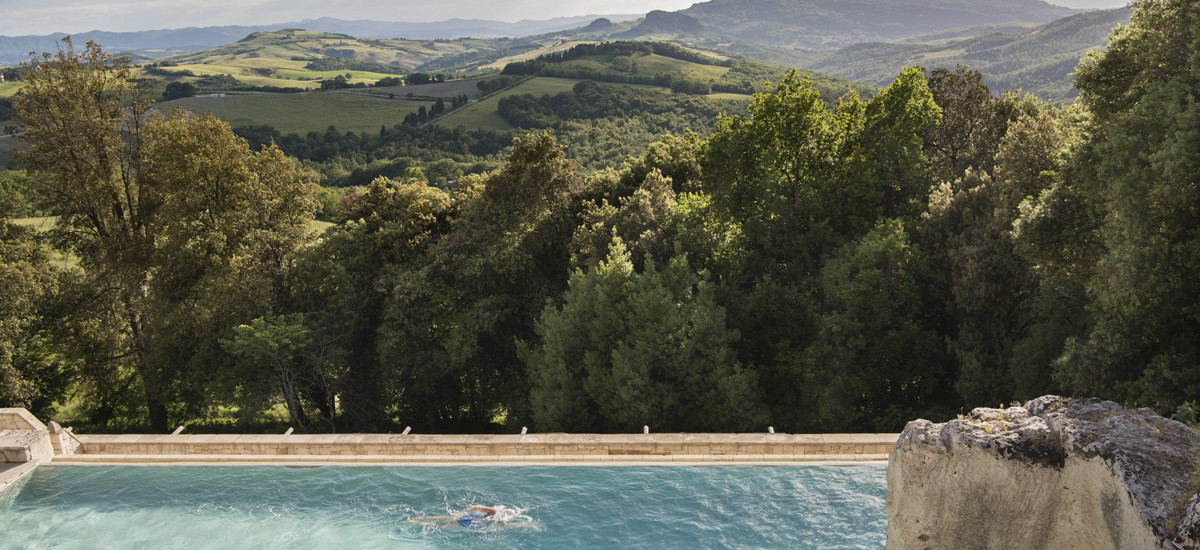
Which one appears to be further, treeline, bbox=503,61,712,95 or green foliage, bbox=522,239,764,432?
treeline, bbox=503,61,712,95

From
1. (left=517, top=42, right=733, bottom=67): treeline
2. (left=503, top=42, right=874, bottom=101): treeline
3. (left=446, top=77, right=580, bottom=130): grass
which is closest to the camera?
(left=446, top=77, right=580, bottom=130): grass

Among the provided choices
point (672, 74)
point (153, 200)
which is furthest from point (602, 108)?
point (153, 200)

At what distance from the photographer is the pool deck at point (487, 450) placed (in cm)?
1198

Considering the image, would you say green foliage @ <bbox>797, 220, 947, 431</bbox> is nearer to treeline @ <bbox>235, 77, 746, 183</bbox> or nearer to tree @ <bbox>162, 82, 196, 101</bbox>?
treeline @ <bbox>235, 77, 746, 183</bbox>

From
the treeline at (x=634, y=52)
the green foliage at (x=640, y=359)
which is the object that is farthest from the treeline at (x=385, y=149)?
the treeline at (x=634, y=52)

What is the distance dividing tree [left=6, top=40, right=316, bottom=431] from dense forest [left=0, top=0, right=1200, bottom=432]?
71 millimetres

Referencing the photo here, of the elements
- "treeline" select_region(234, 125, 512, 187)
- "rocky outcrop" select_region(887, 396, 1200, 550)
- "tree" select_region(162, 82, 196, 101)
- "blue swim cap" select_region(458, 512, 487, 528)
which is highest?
"tree" select_region(162, 82, 196, 101)

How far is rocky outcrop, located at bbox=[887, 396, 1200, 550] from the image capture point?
6.44 meters

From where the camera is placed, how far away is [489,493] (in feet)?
37.5

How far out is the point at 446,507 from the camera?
11.2 metres

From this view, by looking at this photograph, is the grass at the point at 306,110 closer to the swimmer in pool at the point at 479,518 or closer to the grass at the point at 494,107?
the grass at the point at 494,107

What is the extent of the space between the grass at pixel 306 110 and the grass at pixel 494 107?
8500 millimetres

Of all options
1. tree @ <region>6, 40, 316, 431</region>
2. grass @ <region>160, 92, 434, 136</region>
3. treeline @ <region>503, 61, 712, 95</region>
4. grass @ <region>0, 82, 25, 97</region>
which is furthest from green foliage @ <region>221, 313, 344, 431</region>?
grass @ <region>0, 82, 25, 97</region>

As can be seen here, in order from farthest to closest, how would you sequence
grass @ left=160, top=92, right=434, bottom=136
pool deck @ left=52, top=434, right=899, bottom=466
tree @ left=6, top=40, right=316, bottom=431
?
grass @ left=160, top=92, right=434, bottom=136 → tree @ left=6, top=40, right=316, bottom=431 → pool deck @ left=52, top=434, right=899, bottom=466
